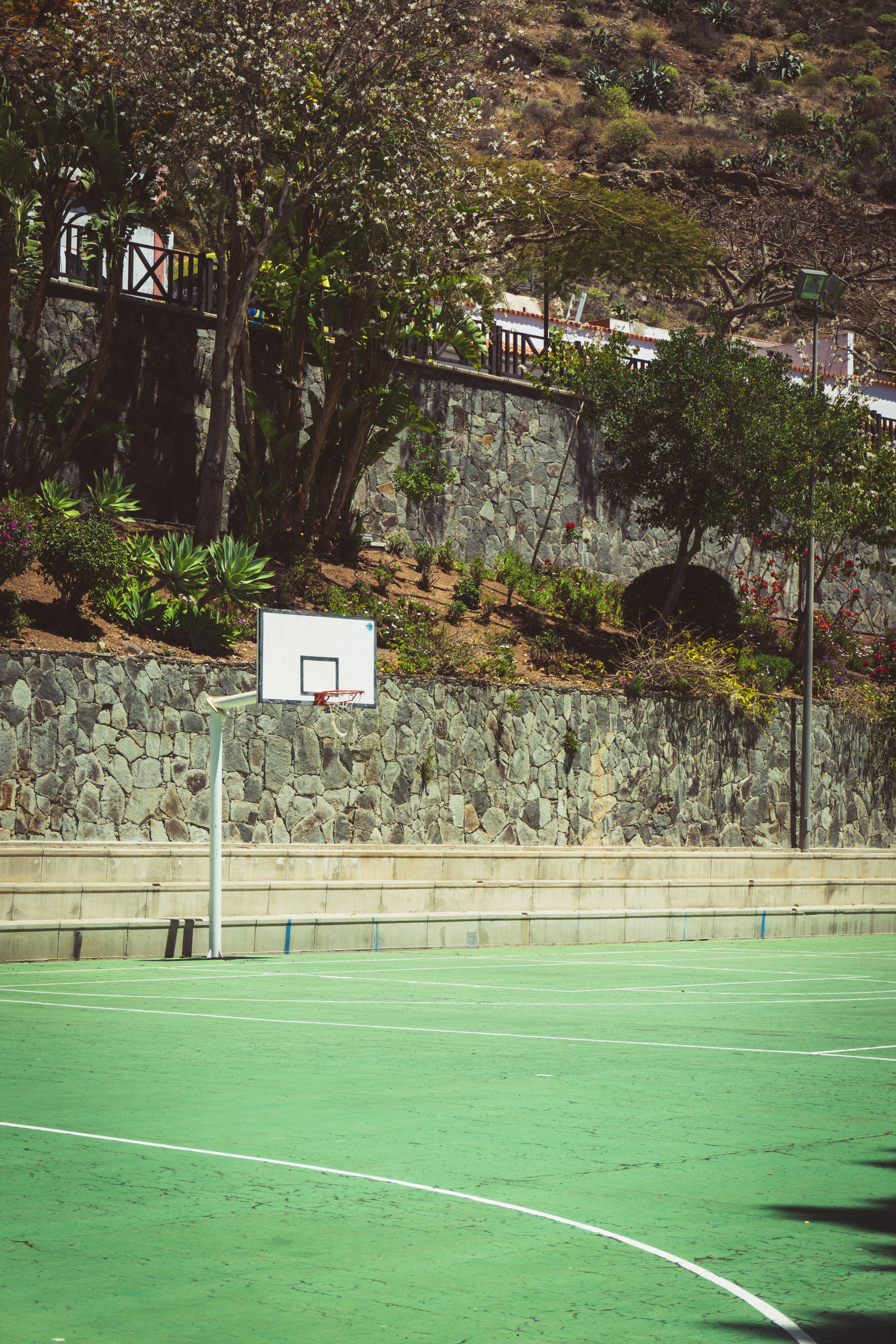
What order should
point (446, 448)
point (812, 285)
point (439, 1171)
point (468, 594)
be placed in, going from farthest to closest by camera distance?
point (446, 448) < point (468, 594) < point (812, 285) < point (439, 1171)

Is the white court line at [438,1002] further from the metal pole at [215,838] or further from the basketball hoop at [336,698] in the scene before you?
the basketball hoop at [336,698]

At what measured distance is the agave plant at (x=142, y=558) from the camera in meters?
22.1

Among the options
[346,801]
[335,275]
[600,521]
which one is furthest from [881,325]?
[346,801]

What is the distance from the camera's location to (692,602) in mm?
30609

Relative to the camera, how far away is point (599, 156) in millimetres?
88000

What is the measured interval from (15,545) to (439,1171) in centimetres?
1472

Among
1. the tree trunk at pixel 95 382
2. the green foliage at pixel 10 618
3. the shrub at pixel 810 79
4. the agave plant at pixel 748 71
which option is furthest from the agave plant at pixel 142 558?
the shrub at pixel 810 79

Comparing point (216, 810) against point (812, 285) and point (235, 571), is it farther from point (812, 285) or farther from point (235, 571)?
point (812, 285)

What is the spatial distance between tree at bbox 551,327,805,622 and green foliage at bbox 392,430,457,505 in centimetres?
358

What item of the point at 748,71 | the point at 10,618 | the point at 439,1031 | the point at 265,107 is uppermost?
the point at 748,71

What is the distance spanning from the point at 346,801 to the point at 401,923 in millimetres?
3624

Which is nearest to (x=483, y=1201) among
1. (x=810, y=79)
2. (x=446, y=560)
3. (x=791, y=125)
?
(x=446, y=560)

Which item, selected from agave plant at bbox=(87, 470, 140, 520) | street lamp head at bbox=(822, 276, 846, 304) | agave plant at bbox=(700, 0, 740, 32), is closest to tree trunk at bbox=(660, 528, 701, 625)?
street lamp head at bbox=(822, 276, 846, 304)

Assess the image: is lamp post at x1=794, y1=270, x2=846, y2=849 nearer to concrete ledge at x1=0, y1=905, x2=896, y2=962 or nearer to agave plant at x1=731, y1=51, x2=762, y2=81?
concrete ledge at x1=0, y1=905, x2=896, y2=962
